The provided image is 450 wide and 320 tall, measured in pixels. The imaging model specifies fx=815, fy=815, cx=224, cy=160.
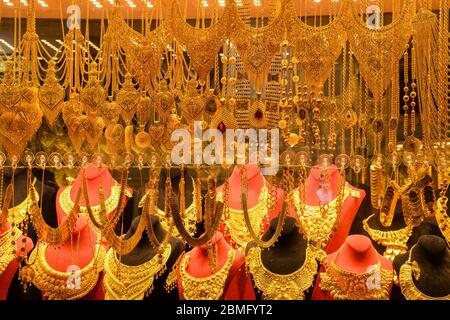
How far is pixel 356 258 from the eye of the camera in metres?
3.25

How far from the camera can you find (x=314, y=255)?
3.33m

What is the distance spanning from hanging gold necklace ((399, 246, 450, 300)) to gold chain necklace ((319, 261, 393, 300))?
6 cm

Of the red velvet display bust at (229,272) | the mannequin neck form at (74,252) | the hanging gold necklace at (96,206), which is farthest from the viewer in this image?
the hanging gold necklace at (96,206)

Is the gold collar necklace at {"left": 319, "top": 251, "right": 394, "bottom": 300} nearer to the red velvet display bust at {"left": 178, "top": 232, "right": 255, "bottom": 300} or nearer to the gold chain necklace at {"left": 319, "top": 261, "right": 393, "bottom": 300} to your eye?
the gold chain necklace at {"left": 319, "top": 261, "right": 393, "bottom": 300}

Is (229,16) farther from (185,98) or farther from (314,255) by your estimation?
(314,255)

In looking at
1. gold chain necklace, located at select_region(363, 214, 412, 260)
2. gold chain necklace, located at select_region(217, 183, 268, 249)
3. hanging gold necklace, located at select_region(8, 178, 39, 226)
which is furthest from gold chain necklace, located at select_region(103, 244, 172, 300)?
gold chain necklace, located at select_region(363, 214, 412, 260)

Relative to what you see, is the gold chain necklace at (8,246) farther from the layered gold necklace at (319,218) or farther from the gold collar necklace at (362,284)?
the gold collar necklace at (362,284)

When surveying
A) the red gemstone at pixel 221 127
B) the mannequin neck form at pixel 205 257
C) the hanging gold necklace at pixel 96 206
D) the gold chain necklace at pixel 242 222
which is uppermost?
the red gemstone at pixel 221 127

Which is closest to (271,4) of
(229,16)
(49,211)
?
(229,16)

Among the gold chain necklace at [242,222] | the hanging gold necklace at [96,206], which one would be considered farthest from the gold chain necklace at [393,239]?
the hanging gold necklace at [96,206]

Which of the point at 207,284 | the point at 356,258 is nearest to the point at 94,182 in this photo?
the point at 207,284

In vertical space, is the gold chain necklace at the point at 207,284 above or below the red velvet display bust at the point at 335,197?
below

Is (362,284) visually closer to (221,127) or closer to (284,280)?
(284,280)

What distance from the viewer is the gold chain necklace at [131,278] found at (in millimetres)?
3371
